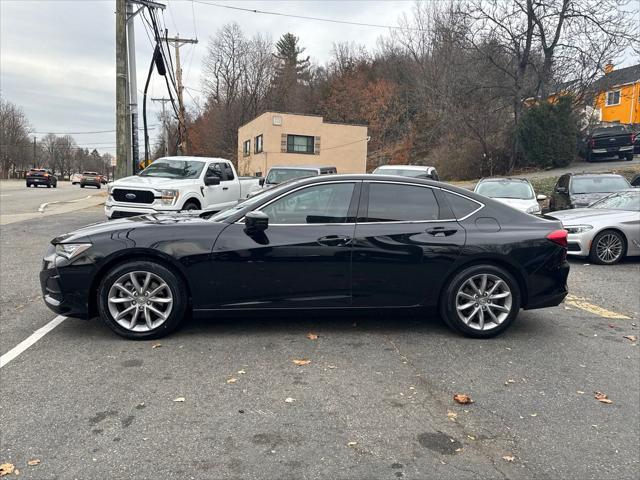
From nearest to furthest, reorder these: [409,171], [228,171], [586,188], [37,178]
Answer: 1. [586,188]
2. [228,171]
3. [409,171]
4. [37,178]

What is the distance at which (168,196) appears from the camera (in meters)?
10.5

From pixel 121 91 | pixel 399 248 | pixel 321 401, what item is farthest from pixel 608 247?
pixel 121 91

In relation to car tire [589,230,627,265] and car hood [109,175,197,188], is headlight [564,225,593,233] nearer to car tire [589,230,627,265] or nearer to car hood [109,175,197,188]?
car tire [589,230,627,265]

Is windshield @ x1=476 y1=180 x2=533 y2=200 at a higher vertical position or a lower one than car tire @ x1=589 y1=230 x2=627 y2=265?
higher

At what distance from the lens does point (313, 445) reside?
2969mm

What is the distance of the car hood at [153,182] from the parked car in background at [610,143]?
78.9 ft

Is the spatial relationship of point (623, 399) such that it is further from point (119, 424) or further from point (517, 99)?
point (517, 99)

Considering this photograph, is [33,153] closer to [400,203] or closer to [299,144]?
[299,144]

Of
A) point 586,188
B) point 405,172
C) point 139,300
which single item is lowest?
point 139,300

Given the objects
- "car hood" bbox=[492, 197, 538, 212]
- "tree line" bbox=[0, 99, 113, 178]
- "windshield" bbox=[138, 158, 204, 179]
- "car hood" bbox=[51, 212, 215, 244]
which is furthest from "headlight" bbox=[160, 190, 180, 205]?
"tree line" bbox=[0, 99, 113, 178]

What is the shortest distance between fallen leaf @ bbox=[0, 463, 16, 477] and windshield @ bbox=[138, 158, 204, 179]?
946 centimetres

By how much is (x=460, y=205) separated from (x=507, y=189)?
26.1 ft

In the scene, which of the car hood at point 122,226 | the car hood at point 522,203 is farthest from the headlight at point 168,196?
the car hood at point 522,203

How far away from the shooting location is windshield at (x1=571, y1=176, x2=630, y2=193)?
1266 cm
